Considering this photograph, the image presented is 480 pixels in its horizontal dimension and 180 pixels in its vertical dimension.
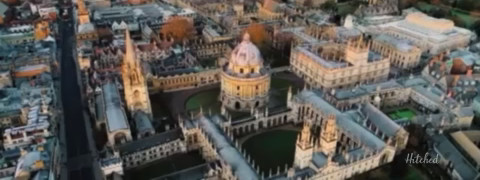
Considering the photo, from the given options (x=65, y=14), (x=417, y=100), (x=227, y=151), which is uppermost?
(x=65, y=14)

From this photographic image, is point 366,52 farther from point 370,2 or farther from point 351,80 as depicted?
point 370,2

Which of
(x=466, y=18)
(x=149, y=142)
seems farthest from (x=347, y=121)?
(x=466, y=18)

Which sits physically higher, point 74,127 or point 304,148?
point 304,148

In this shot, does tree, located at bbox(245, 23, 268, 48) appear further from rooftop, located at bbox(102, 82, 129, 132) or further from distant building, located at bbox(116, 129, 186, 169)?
distant building, located at bbox(116, 129, 186, 169)

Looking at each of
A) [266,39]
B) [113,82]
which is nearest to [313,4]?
[266,39]

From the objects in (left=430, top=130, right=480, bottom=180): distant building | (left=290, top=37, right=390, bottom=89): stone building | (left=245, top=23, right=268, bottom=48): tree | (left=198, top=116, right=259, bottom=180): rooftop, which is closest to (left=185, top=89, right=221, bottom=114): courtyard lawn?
(left=198, top=116, right=259, bottom=180): rooftop

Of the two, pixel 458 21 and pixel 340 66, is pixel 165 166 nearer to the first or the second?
pixel 340 66
